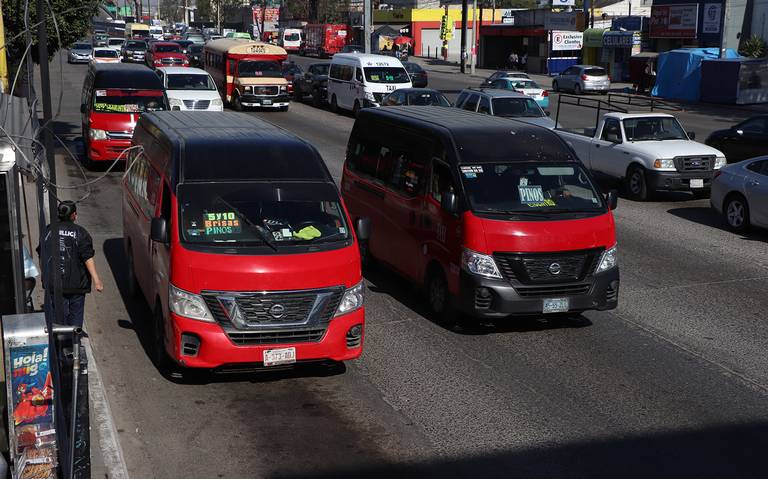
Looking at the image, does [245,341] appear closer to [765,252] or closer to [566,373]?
[566,373]

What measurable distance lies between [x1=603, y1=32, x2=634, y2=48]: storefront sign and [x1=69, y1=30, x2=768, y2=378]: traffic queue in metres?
48.7

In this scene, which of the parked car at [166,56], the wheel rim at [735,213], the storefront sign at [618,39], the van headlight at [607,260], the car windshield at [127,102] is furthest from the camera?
the storefront sign at [618,39]

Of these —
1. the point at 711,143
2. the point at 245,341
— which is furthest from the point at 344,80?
the point at 245,341

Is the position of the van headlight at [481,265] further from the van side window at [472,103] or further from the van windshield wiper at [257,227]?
Answer: the van side window at [472,103]

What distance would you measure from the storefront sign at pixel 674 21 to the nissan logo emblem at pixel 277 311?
5039cm

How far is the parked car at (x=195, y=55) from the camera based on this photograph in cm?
5647

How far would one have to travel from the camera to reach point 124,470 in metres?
7.42

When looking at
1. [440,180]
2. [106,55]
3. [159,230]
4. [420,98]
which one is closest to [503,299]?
[440,180]

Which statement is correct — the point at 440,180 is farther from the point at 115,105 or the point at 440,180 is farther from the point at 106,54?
the point at 106,54

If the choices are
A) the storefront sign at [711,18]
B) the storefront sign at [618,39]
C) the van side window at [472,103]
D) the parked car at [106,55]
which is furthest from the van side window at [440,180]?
the storefront sign at [618,39]

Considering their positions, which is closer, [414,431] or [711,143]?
A: [414,431]

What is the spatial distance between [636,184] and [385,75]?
631 inches

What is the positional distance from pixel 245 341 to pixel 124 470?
6.40 feet

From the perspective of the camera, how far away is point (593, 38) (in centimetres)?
6406
